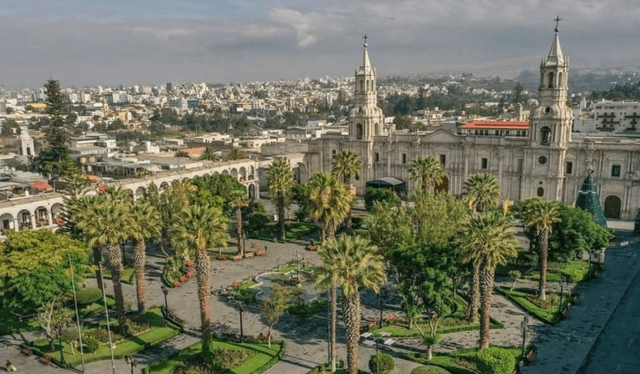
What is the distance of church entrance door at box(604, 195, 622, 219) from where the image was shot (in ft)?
234

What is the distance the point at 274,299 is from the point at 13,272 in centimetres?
1843

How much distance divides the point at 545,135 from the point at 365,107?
1085 inches

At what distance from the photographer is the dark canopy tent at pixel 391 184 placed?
8294 centimetres

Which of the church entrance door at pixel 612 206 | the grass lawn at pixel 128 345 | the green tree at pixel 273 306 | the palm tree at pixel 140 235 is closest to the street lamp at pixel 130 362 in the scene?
the grass lawn at pixel 128 345

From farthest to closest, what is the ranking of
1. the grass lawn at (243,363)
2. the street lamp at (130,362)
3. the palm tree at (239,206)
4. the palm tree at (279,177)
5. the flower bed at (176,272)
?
the palm tree at (279,177) < the palm tree at (239,206) < the flower bed at (176,272) < the grass lawn at (243,363) < the street lamp at (130,362)

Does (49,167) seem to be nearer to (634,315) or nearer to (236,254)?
(236,254)

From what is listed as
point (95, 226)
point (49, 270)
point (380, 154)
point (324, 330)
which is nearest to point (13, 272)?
point (49, 270)

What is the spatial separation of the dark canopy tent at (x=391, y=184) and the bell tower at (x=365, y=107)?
762cm

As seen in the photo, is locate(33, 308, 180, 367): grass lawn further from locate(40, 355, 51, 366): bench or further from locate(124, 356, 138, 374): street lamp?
locate(124, 356, 138, 374): street lamp

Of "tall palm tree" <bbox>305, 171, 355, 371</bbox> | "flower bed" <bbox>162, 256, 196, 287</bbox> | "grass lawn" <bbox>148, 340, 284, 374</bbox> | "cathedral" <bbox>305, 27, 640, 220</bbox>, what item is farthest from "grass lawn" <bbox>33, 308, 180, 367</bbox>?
"cathedral" <bbox>305, 27, 640, 220</bbox>

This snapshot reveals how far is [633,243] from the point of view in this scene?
2456 inches

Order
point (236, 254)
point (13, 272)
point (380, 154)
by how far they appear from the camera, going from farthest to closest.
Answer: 1. point (380, 154)
2. point (236, 254)
3. point (13, 272)

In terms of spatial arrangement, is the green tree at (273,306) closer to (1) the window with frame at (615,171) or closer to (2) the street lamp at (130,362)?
(2) the street lamp at (130,362)

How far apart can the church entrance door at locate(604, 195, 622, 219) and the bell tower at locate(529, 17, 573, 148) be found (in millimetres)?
9533
